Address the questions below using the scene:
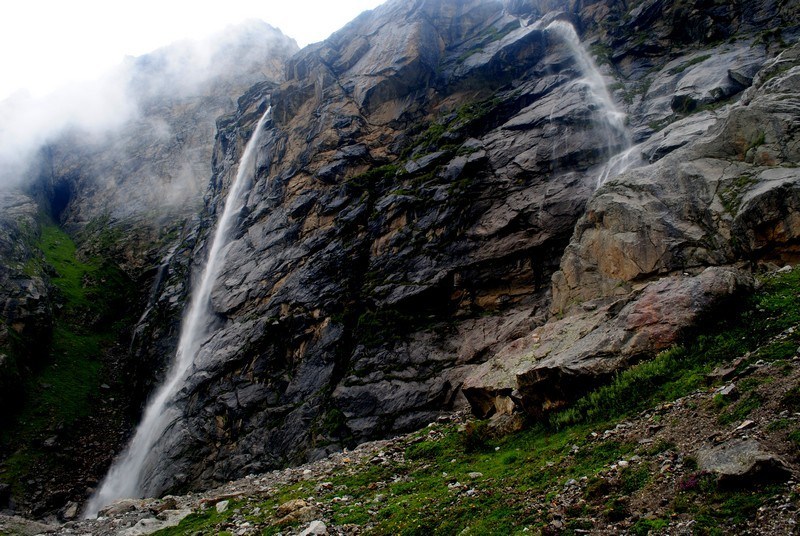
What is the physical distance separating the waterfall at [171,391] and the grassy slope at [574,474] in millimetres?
21456

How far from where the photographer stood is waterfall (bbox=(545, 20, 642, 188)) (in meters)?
30.6

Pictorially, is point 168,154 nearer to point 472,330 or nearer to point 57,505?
point 57,505

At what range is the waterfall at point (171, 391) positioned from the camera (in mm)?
32844

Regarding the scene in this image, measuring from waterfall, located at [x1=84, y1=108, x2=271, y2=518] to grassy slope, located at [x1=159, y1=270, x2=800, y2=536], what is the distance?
21.5 m

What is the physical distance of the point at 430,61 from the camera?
5675cm

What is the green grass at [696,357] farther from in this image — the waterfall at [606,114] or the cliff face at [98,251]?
the cliff face at [98,251]

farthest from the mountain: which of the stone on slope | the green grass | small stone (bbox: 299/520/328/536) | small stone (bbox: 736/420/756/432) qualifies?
small stone (bbox: 299/520/328/536)

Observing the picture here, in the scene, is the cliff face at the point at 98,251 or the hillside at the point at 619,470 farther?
the cliff face at the point at 98,251

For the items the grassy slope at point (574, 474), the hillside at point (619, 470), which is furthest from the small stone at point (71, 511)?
the grassy slope at point (574, 474)

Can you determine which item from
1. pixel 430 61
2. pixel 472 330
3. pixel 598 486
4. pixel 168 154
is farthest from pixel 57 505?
pixel 168 154

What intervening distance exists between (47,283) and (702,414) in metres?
68.7

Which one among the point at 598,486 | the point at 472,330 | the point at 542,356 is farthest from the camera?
the point at 472,330

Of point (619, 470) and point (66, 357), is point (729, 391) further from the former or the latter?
point (66, 357)

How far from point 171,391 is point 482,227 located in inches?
1112
